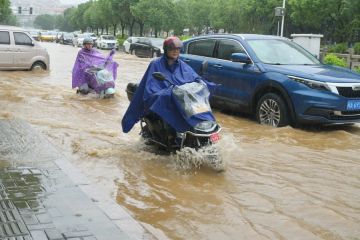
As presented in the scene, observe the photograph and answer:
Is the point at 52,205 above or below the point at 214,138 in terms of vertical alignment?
below

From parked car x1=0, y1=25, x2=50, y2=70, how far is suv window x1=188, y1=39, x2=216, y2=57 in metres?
9.54

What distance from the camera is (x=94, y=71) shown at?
44.0 feet

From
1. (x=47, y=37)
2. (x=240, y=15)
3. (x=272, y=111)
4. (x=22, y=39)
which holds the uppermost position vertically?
(x=240, y=15)

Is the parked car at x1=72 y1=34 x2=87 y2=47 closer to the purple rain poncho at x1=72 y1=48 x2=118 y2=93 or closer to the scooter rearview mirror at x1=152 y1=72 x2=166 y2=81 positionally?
the purple rain poncho at x1=72 y1=48 x2=118 y2=93

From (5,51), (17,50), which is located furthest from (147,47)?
(5,51)

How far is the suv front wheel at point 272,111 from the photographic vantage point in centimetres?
938

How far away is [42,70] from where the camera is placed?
20.4 metres

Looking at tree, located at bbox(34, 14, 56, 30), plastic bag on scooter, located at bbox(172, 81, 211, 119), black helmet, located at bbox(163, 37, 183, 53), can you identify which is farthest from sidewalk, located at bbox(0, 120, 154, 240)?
tree, located at bbox(34, 14, 56, 30)

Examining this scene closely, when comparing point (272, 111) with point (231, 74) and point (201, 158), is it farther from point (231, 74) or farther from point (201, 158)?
point (201, 158)

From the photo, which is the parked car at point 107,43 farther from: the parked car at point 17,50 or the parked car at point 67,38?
the parked car at point 17,50

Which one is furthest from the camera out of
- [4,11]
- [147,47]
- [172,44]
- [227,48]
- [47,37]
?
[47,37]

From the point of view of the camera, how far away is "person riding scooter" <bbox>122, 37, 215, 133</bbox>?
659cm

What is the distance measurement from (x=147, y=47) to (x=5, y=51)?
16807 millimetres

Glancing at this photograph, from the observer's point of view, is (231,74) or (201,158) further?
(231,74)
